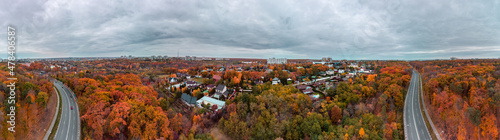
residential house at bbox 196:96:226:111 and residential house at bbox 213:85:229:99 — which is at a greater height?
residential house at bbox 213:85:229:99

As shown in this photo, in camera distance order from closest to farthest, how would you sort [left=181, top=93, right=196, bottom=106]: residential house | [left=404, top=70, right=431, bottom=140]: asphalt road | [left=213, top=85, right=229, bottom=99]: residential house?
1. [left=404, top=70, right=431, bottom=140]: asphalt road
2. [left=181, top=93, right=196, bottom=106]: residential house
3. [left=213, top=85, right=229, bottom=99]: residential house

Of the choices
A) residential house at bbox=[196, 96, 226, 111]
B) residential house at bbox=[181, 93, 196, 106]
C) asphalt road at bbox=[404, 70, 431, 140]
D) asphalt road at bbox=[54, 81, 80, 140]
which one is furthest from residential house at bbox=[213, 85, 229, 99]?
asphalt road at bbox=[404, 70, 431, 140]

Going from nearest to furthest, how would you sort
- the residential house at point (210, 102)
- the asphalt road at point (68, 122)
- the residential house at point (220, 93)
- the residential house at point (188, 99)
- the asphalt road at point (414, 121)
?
the asphalt road at point (68, 122) < the asphalt road at point (414, 121) < the residential house at point (210, 102) < the residential house at point (188, 99) < the residential house at point (220, 93)

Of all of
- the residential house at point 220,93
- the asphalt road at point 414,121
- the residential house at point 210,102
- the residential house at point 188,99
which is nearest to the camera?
the asphalt road at point 414,121

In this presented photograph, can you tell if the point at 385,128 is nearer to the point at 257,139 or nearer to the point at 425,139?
the point at 425,139

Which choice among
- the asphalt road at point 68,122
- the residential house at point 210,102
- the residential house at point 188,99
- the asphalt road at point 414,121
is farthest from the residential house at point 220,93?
the asphalt road at point 414,121

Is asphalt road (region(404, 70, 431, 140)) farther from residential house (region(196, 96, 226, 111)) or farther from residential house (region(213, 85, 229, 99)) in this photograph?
residential house (region(213, 85, 229, 99))

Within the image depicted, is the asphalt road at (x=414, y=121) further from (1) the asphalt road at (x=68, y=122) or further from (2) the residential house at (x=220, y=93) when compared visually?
(1) the asphalt road at (x=68, y=122)

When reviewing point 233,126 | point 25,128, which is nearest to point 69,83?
point 25,128
